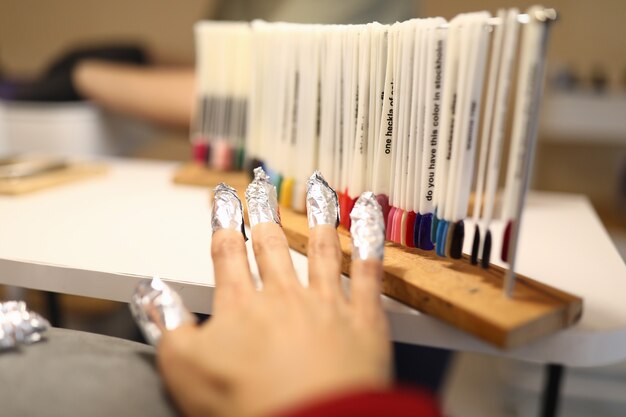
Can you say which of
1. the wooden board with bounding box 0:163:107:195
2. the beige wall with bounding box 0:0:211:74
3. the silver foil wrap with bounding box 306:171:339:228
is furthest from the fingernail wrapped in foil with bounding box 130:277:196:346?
the beige wall with bounding box 0:0:211:74

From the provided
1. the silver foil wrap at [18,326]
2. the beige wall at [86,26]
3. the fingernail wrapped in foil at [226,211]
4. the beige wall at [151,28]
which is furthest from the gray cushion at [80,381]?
the beige wall at [86,26]

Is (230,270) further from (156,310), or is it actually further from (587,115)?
(587,115)

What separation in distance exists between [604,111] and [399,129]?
1657mm

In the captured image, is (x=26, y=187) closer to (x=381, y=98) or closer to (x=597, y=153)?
(x=381, y=98)

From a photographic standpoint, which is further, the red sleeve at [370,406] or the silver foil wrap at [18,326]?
the silver foil wrap at [18,326]

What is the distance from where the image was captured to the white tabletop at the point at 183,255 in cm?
50

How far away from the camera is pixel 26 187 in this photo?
909 millimetres

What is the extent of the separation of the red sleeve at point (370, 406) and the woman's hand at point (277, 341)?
12 mm

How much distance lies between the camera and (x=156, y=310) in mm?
487

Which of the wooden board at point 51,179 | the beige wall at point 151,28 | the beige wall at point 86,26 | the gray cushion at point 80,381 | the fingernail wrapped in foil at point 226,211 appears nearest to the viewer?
the gray cushion at point 80,381

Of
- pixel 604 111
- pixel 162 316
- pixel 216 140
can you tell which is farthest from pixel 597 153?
pixel 162 316

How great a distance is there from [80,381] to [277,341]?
7.0 inches

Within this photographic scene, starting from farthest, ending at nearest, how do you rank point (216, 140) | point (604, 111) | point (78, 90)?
1. point (604, 111)
2. point (78, 90)
3. point (216, 140)

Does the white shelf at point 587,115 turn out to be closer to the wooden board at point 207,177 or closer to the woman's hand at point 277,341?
the wooden board at point 207,177
